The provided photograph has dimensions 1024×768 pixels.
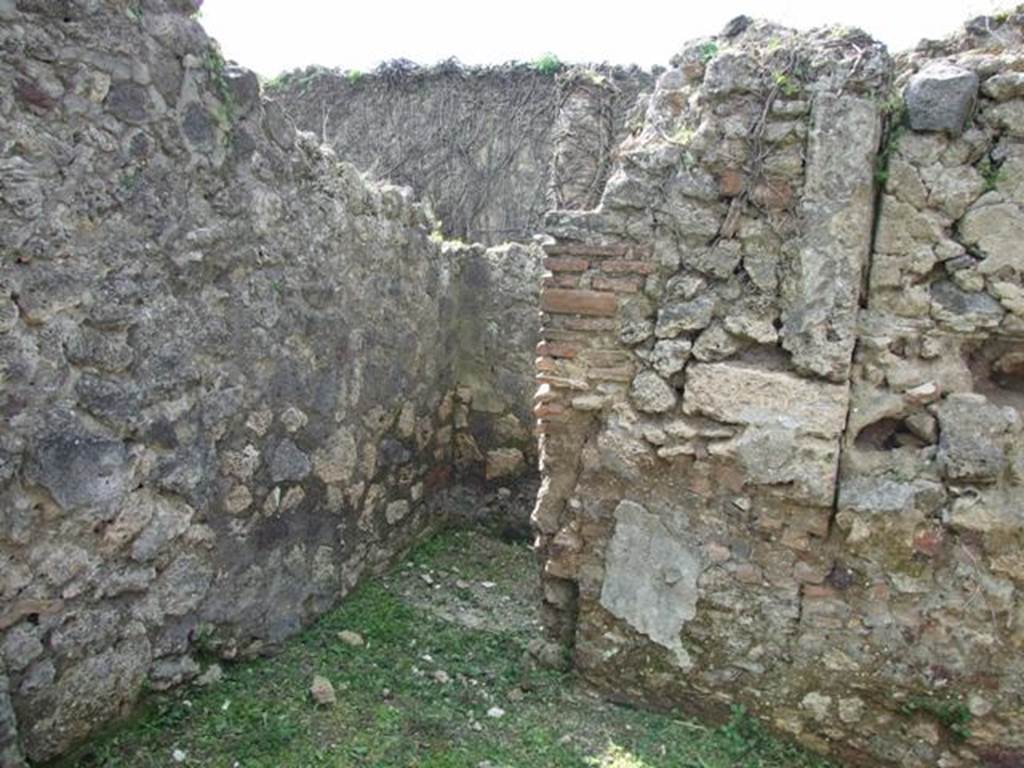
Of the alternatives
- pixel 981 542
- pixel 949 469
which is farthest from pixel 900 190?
pixel 981 542

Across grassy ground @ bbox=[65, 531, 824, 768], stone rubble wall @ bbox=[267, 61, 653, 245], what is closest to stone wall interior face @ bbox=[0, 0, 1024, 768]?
grassy ground @ bbox=[65, 531, 824, 768]

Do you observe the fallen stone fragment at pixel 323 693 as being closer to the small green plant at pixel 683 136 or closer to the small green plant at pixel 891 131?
the small green plant at pixel 683 136

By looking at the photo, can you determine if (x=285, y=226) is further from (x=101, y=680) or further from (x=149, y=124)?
(x=101, y=680)

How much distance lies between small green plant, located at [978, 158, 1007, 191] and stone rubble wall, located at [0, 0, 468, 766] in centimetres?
250

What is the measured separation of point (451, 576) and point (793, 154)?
2.72 metres

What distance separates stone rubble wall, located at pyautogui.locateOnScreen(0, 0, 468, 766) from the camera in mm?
2586

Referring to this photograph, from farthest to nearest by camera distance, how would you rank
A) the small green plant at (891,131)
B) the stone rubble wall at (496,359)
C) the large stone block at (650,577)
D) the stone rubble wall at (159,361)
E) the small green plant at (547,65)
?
the small green plant at (547,65) < the stone rubble wall at (496,359) < the large stone block at (650,577) < the small green plant at (891,131) < the stone rubble wall at (159,361)

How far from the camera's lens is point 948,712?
2.98m

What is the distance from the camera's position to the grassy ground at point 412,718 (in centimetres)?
303

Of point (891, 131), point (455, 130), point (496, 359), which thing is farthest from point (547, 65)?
point (891, 131)

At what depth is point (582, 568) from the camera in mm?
3469

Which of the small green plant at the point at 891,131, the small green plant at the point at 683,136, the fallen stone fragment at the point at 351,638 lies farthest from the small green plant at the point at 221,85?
the small green plant at the point at 891,131

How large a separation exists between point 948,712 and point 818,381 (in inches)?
47.6

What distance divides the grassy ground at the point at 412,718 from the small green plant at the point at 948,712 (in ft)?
1.38
